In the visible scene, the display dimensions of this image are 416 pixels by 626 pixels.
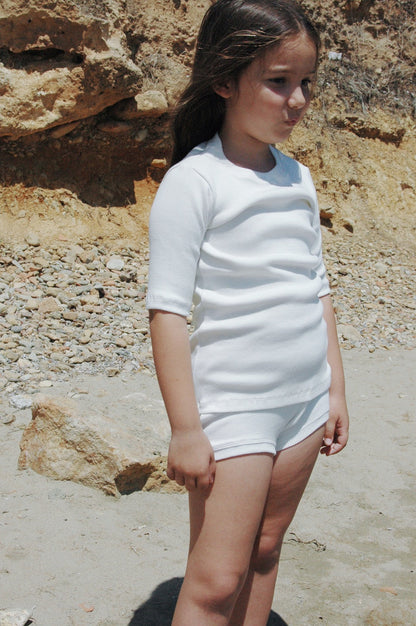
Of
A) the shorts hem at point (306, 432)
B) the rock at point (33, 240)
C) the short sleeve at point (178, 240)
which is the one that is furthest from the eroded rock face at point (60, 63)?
the shorts hem at point (306, 432)

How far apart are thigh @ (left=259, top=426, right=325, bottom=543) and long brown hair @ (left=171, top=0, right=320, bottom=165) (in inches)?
28.6

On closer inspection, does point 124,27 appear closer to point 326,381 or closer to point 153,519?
point 153,519

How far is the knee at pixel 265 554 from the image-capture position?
1501 mm

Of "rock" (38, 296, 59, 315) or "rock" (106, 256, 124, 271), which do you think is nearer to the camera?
"rock" (38, 296, 59, 315)

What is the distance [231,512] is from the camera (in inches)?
51.8

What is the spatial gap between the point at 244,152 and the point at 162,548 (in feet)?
4.85

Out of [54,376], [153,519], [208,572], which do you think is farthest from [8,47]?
[208,572]

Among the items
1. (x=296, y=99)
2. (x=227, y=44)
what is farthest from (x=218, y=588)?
(x=227, y=44)

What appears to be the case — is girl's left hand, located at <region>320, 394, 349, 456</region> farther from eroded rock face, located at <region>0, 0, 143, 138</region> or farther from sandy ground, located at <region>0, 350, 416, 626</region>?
eroded rock face, located at <region>0, 0, 143, 138</region>

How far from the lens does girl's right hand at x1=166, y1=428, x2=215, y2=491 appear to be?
1285 millimetres

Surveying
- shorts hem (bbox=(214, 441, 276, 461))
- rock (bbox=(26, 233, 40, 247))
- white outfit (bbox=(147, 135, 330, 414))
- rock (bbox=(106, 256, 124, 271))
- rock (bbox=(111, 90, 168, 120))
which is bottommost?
rock (bbox=(106, 256, 124, 271))

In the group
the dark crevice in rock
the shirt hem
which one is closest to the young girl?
the shirt hem

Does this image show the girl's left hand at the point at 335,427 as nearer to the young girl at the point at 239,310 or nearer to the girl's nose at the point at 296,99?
the young girl at the point at 239,310

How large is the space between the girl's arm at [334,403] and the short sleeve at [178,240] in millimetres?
489
